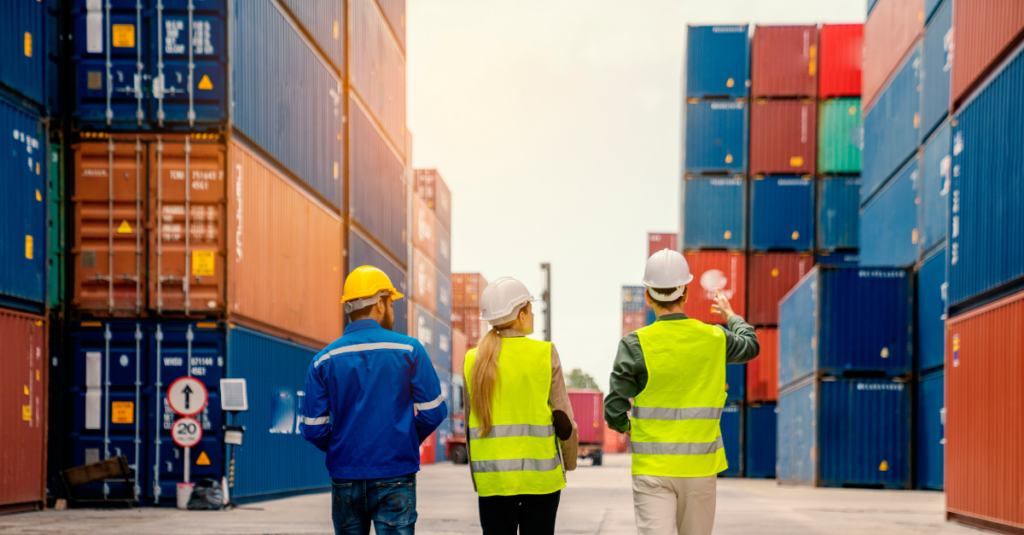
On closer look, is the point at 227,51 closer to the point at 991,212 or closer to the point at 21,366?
the point at 21,366

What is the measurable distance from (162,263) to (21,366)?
232 centimetres

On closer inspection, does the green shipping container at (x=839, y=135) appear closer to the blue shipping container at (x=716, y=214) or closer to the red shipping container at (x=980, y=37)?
the blue shipping container at (x=716, y=214)

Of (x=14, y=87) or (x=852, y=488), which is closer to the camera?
(x=14, y=87)

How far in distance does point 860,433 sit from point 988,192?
469 inches

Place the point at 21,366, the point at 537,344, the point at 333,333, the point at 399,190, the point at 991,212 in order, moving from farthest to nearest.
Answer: the point at 399,190 < the point at 333,333 < the point at 21,366 < the point at 991,212 < the point at 537,344

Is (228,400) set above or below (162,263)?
below

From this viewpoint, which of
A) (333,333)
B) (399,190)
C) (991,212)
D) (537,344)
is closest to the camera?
(537,344)

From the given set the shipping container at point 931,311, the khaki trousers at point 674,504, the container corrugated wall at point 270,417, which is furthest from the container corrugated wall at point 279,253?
the shipping container at point 931,311

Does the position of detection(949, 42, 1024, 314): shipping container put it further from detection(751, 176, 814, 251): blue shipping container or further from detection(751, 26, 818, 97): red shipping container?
detection(751, 26, 818, 97): red shipping container

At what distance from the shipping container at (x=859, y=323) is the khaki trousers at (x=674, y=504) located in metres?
19.6

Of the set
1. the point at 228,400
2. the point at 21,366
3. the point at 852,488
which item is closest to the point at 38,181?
the point at 21,366

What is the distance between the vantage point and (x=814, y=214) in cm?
3064

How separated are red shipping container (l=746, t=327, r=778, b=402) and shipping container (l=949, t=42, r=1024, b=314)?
17289 millimetres

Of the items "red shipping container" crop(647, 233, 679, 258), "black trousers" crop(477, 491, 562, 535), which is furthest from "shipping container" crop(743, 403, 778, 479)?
"black trousers" crop(477, 491, 562, 535)
